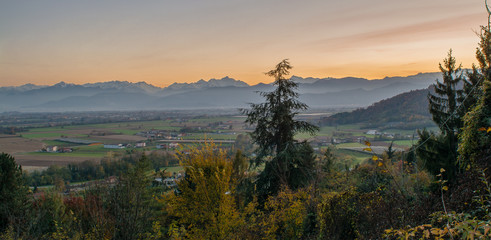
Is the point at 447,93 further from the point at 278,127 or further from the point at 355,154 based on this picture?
the point at 355,154

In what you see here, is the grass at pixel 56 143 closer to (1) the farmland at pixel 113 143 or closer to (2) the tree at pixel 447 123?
(1) the farmland at pixel 113 143

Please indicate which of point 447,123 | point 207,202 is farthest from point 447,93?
point 207,202

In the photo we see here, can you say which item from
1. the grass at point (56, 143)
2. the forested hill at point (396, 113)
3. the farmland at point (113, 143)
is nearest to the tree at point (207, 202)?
the farmland at point (113, 143)

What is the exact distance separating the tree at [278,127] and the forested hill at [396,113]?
39.1 m

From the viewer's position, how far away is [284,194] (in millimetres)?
10273

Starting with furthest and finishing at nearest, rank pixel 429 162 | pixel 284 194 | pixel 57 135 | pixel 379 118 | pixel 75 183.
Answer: pixel 57 135, pixel 379 118, pixel 75 183, pixel 429 162, pixel 284 194

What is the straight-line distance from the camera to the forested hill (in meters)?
52.2

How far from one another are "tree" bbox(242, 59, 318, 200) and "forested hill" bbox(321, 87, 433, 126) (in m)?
39.1

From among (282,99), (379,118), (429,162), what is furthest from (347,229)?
(379,118)

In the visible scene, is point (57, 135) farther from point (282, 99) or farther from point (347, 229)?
point (347, 229)

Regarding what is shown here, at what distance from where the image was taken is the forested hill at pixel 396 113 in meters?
52.2

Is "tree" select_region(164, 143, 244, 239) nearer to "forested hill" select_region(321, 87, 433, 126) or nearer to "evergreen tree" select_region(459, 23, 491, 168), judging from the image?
"evergreen tree" select_region(459, 23, 491, 168)

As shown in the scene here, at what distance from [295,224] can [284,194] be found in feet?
4.51

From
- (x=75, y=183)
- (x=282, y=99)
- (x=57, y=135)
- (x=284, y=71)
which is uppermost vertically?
(x=284, y=71)
